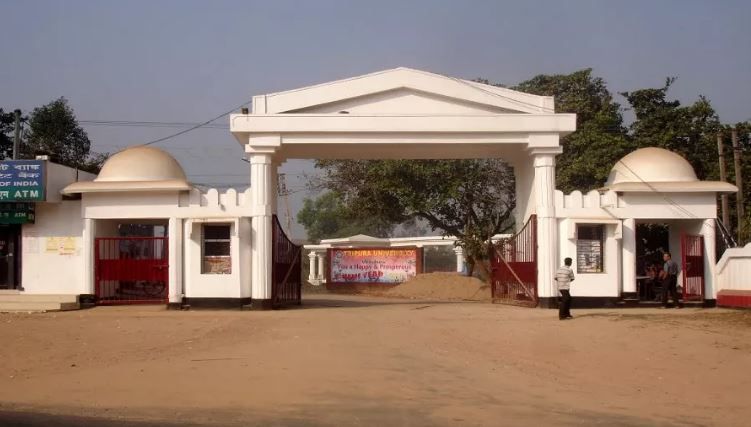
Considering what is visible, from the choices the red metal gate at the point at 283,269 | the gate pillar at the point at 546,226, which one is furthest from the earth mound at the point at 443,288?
the gate pillar at the point at 546,226

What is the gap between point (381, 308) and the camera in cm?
2436

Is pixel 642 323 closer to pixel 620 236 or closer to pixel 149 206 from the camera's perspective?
pixel 620 236

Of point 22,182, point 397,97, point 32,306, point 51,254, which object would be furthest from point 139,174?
point 397,97

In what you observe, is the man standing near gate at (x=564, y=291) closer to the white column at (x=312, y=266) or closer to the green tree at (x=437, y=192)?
the green tree at (x=437, y=192)

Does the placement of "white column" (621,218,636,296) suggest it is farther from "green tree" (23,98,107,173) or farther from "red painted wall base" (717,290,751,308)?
"green tree" (23,98,107,173)

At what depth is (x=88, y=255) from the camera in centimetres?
2295

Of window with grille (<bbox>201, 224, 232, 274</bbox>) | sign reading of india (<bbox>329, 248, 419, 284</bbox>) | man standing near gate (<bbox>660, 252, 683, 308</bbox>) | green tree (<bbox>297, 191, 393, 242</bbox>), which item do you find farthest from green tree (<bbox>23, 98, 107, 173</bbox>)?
green tree (<bbox>297, 191, 393, 242</bbox>)

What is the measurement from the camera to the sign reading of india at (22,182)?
22.6 meters

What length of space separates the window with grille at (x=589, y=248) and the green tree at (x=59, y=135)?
27260mm

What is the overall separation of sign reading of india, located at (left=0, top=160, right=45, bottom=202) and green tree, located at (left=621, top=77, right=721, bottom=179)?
24401 millimetres

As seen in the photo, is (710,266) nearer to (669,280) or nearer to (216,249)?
(669,280)

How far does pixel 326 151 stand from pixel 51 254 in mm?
8396

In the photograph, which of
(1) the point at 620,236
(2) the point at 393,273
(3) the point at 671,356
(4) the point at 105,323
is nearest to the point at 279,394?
(3) the point at 671,356

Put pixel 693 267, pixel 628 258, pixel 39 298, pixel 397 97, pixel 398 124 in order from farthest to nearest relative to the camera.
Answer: pixel 693 267, pixel 628 258, pixel 39 298, pixel 397 97, pixel 398 124
